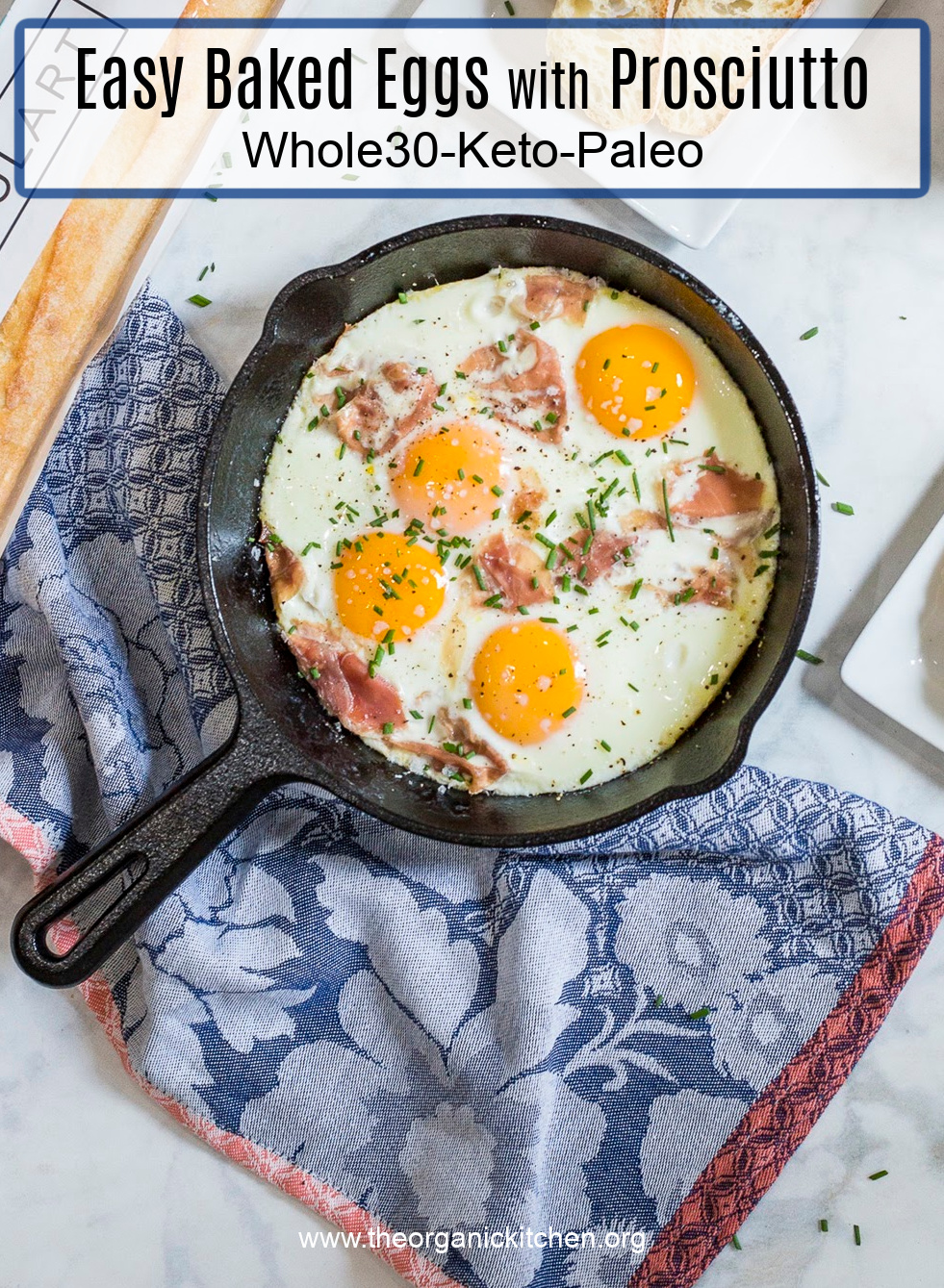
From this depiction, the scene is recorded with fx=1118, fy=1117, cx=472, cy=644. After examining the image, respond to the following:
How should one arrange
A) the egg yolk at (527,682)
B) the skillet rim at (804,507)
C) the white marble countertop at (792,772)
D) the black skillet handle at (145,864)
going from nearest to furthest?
the black skillet handle at (145,864) < the skillet rim at (804,507) < the egg yolk at (527,682) < the white marble countertop at (792,772)

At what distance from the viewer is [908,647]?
3.00 meters

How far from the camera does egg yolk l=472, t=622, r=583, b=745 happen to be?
2895mm

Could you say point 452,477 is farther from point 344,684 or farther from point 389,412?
point 344,684

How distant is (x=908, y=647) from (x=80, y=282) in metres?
2.51

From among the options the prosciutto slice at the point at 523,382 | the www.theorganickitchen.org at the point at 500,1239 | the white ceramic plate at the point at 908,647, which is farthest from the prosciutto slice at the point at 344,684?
the www.theorganickitchen.org at the point at 500,1239

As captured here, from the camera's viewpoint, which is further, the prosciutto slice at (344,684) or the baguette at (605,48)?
the baguette at (605,48)

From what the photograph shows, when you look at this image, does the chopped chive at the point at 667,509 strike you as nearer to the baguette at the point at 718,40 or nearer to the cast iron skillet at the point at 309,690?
the cast iron skillet at the point at 309,690

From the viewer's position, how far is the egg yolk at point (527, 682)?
9.50 feet

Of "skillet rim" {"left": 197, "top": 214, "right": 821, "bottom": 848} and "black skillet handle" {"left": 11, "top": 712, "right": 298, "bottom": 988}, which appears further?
"skillet rim" {"left": 197, "top": 214, "right": 821, "bottom": 848}

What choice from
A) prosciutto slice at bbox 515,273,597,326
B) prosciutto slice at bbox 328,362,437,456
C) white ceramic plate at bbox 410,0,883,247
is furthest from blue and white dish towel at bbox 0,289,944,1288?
white ceramic plate at bbox 410,0,883,247

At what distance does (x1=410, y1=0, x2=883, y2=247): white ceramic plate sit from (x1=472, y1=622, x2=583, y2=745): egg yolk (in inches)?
47.2

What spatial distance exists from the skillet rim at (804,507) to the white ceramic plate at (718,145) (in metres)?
0.33

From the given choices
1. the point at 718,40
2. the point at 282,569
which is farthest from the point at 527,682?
the point at 718,40

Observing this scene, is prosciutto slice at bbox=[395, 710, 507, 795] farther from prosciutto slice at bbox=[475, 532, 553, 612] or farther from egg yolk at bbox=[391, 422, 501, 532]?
egg yolk at bbox=[391, 422, 501, 532]
